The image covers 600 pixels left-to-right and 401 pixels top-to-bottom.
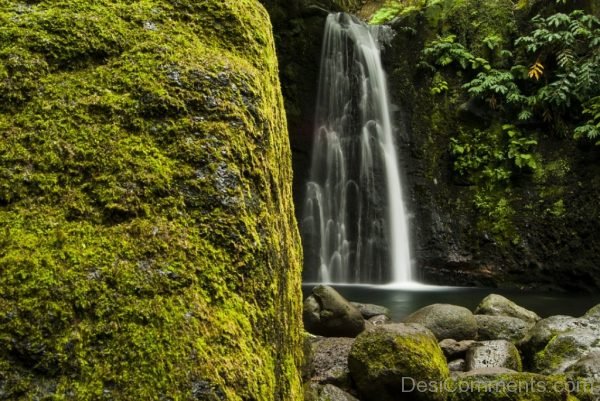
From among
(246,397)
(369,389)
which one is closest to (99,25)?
(246,397)

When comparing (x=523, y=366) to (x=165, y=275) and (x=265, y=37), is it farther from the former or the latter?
(x=165, y=275)

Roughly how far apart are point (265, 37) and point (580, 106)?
11426 millimetres

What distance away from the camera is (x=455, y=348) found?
5141 mm

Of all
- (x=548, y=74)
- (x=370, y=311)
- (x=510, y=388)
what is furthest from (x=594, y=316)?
(x=548, y=74)

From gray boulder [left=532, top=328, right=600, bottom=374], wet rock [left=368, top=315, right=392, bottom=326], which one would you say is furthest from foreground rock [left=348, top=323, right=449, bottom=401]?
wet rock [left=368, top=315, right=392, bottom=326]

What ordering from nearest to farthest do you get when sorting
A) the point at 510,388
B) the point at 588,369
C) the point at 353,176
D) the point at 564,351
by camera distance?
the point at 510,388 < the point at 588,369 < the point at 564,351 < the point at 353,176

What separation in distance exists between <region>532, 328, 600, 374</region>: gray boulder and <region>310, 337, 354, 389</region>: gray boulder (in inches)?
71.9

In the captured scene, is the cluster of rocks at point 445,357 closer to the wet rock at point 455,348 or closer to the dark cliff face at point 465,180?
the wet rock at point 455,348

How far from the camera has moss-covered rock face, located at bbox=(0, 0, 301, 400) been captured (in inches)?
50.2

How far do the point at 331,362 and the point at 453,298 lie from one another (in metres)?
5.60

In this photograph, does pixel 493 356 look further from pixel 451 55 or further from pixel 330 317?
pixel 451 55

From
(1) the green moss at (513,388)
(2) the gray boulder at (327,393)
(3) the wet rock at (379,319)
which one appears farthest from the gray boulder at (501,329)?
(2) the gray boulder at (327,393)

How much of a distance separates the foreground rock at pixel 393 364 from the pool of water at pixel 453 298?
355 centimetres

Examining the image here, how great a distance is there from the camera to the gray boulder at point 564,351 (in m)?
4.52
